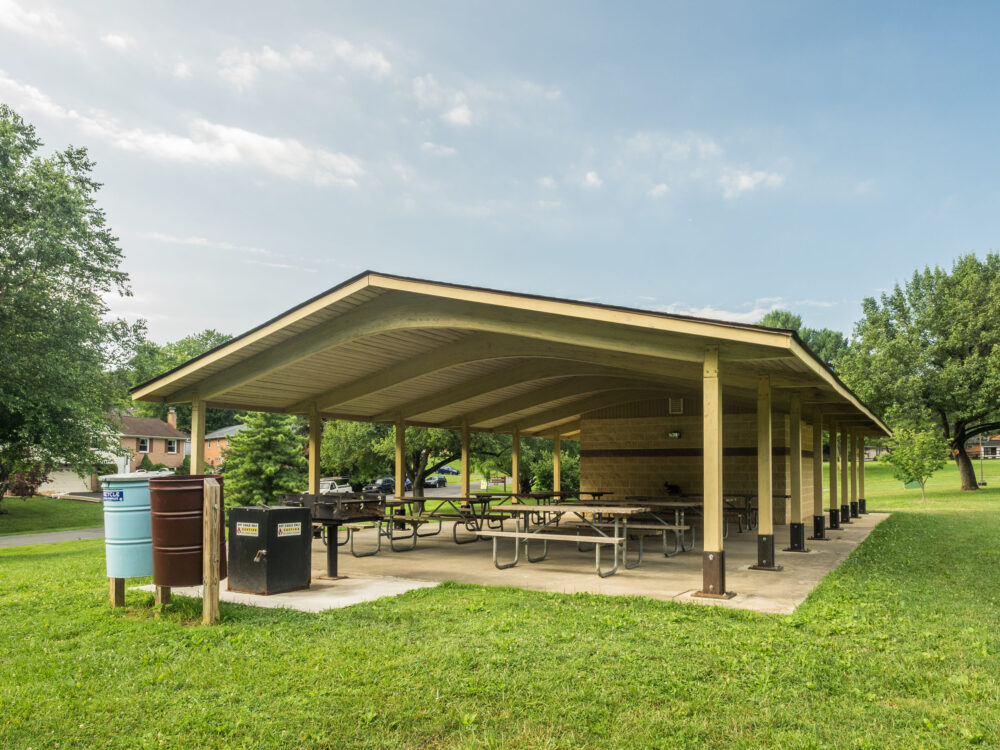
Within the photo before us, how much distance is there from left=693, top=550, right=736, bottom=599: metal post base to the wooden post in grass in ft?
15.3

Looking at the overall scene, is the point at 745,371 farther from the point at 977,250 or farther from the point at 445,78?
the point at 977,250

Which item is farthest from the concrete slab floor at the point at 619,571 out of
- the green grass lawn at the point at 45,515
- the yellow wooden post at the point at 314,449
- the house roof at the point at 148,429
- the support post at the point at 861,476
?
the house roof at the point at 148,429

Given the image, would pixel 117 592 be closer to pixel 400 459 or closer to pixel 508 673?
pixel 508 673

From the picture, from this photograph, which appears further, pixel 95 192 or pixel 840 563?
pixel 95 192

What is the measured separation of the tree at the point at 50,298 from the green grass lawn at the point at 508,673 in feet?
43.8

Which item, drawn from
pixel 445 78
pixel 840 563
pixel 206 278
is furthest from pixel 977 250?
pixel 206 278

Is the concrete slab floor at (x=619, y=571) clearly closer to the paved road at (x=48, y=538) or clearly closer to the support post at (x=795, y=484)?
the support post at (x=795, y=484)

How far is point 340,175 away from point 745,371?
1110 inches

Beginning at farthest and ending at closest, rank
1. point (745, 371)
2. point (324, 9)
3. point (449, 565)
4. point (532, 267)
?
point (532, 267) → point (324, 9) → point (449, 565) → point (745, 371)

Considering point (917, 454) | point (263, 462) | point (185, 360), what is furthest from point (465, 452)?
point (185, 360)

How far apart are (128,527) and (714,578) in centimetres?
574

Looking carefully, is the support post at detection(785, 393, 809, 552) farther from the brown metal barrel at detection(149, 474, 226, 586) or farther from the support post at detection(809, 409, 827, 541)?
the brown metal barrel at detection(149, 474, 226, 586)

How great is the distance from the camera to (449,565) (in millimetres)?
9766

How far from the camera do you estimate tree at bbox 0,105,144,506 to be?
18.3 meters
